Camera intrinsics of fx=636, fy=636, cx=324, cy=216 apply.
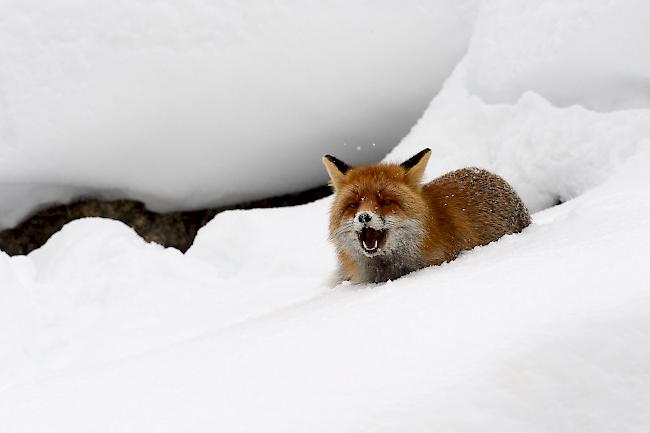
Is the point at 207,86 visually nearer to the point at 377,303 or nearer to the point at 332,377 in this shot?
the point at 377,303

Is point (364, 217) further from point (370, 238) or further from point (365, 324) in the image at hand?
point (365, 324)

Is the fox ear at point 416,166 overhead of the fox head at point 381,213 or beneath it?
overhead

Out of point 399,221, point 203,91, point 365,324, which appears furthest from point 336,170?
point 203,91

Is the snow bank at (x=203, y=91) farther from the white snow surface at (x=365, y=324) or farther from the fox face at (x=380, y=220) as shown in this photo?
the fox face at (x=380, y=220)

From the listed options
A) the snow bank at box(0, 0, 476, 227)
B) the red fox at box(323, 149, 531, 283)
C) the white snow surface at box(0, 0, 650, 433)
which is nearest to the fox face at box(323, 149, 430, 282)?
the red fox at box(323, 149, 531, 283)

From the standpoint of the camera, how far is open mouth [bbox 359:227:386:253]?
3828 millimetres

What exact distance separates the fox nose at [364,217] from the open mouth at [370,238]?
0.35 ft

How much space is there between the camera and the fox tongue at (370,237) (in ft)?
12.6

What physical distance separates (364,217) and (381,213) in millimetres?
148

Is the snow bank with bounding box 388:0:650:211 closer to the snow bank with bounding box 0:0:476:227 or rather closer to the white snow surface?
the white snow surface

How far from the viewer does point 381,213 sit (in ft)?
12.5

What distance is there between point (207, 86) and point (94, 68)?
1.34 m

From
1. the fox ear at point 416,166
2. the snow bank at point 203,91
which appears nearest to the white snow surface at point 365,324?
the fox ear at point 416,166

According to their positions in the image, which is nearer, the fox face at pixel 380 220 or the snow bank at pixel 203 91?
the fox face at pixel 380 220
